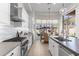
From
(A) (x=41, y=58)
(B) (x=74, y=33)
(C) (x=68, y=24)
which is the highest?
(C) (x=68, y=24)

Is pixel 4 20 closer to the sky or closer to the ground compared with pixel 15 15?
closer to the ground

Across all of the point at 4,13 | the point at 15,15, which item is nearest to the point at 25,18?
the point at 15,15

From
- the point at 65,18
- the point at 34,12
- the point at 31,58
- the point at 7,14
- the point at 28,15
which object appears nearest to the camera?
the point at 31,58

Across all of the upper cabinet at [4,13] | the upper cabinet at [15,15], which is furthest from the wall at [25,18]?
the upper cabinet at [4,13]

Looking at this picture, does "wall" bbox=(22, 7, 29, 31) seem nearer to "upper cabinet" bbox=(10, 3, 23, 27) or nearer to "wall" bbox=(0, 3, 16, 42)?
"upper cabinet" bbox=(10, 3, 23, 27)

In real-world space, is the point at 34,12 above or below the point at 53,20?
above

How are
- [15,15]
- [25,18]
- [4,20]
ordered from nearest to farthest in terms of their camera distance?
[4,20] < [15,15] < [25,18]

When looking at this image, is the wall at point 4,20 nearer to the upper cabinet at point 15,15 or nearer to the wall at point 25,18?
the upper cabinet at point 15,15

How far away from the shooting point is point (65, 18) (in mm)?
3510

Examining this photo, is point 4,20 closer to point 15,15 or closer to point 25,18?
point 15,15

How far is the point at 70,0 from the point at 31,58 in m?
0.94

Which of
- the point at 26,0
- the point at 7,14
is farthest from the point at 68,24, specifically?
the point at 26,0

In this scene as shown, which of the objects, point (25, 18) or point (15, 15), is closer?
point (15, 15)

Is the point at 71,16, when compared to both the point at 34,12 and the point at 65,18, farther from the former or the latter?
the point at 34,12
